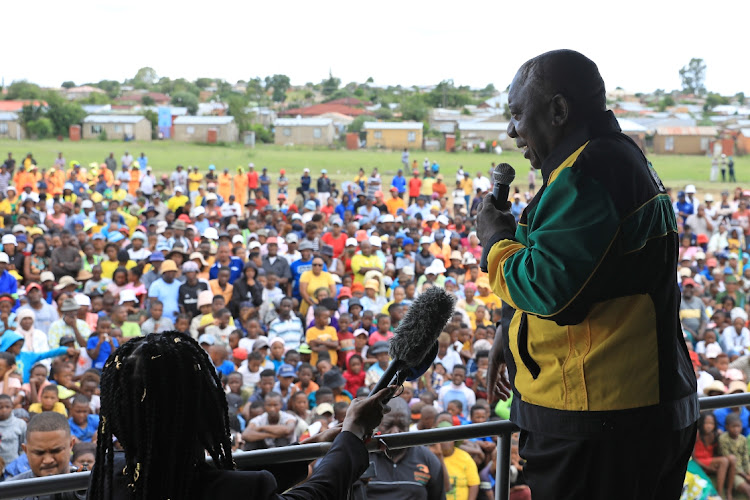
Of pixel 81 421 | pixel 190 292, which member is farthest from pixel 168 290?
pixel 81 421

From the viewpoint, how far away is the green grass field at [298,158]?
99.6 ft

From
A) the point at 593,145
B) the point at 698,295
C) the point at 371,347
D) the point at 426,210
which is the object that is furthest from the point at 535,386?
the point at 426,210

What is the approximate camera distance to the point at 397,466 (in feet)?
9.46

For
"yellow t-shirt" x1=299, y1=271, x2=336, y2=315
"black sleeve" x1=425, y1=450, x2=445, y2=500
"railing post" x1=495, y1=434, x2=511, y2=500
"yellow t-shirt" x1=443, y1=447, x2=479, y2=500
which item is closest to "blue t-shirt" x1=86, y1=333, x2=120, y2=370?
"yellow t-shirt" x1=299, y1=271, x2=336, y2=315

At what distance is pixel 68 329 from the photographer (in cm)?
748

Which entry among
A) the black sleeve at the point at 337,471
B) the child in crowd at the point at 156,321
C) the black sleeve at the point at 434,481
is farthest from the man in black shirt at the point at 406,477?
the child in crowd at the point at 156,321

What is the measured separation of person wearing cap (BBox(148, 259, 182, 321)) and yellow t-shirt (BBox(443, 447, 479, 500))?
13.7 feet

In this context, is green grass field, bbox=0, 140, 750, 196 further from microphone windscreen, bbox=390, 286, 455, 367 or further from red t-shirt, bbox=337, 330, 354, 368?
microphone windscreen, bbox=390, 286, 455, 367

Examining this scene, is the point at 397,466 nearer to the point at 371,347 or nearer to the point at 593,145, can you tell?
the point at 593,145

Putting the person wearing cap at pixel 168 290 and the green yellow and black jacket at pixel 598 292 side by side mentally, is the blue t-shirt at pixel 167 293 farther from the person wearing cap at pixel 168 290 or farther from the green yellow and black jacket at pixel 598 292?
the green yellow and black jacket at pixel 598 292

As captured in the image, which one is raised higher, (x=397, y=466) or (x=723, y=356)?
(x=397, y=466)

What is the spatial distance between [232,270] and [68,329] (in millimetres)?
2346

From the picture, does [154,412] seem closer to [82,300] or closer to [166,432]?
[166,432]

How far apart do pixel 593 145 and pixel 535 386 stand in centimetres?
45
